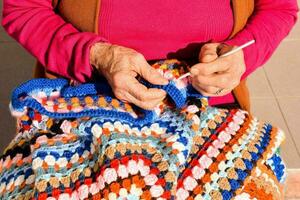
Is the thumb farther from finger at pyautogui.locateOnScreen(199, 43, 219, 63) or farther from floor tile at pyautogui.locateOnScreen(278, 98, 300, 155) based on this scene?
floor tile at pyautogui.locateOnScreen(278, 98, 300, 155)

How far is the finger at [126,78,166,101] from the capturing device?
1037 mm

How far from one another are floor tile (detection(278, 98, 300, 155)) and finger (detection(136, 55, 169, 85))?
4.09ft

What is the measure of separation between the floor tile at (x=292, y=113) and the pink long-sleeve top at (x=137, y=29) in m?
1.04

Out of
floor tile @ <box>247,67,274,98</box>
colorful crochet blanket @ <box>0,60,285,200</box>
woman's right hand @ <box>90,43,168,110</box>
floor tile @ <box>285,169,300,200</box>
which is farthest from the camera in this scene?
floor tile @ <box>247,67,274,98</box>

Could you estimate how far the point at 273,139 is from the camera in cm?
114

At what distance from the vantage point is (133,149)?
97cm

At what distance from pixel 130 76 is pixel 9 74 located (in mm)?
1696

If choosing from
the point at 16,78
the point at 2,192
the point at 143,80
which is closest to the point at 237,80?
the point at 143,80

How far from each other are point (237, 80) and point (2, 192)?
56 cm

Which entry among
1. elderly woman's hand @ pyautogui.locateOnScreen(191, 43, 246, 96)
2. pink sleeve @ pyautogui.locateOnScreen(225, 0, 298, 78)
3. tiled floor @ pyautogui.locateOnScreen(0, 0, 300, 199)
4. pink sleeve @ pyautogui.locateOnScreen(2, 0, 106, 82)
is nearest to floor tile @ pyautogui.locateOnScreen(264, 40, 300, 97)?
tiled floor @ pyautogui.locateOnScreen(0, 0, 300, 199)

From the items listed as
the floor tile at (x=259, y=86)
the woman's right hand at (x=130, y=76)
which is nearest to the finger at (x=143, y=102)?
the woman's right hand at (x=130, y=76)

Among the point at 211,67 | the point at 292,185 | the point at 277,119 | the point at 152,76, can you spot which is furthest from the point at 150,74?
the point at 277,119

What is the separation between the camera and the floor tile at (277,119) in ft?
6.72

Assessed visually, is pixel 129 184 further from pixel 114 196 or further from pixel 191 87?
pixel 191 87
